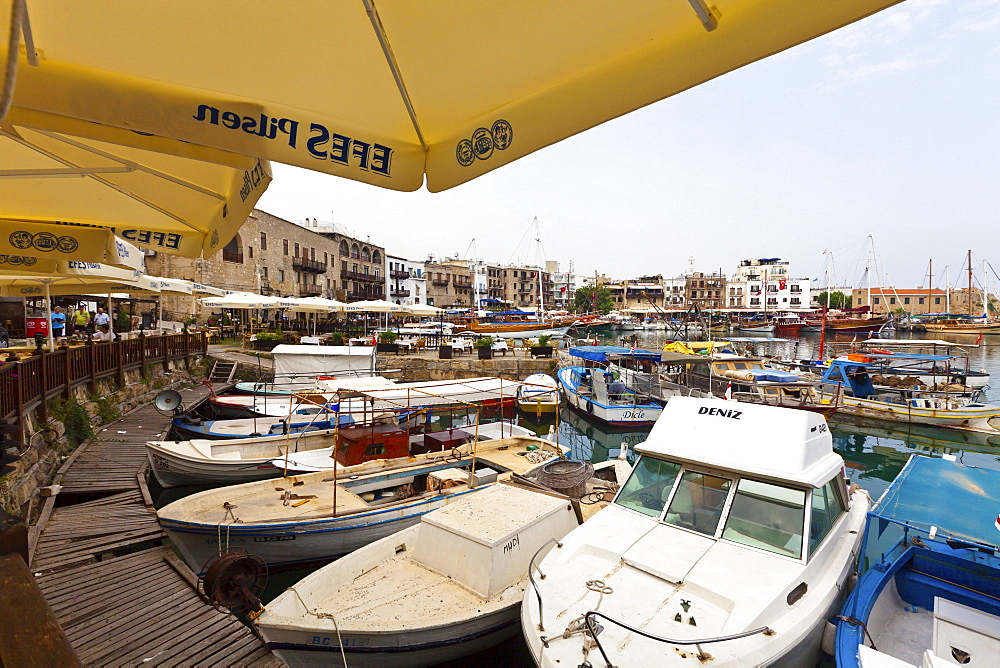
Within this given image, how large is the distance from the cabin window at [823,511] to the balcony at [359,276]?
60.8m

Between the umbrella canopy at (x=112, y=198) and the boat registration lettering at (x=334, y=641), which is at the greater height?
the umbrella canopy at (x=112, y=198)

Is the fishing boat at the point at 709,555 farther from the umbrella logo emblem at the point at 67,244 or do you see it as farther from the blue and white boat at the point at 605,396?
the blue and white boat at the point at 605,396

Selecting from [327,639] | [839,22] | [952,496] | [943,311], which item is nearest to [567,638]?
[327,639]

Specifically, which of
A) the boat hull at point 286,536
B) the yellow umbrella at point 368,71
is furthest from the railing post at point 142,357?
the yellow umbrella at point 368,71

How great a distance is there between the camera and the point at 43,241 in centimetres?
473

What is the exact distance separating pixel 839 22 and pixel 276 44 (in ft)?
8.00

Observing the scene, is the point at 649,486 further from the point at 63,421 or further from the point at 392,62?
the point at 63,421

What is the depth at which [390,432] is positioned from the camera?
11578mm

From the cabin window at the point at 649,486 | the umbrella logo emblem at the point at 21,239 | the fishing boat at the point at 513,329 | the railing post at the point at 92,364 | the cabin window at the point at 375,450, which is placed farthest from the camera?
the fishing boat at the point at 513,329

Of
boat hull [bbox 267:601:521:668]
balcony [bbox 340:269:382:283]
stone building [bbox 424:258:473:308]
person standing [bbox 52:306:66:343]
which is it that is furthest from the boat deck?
stone building [bbox 424:258:473:308]

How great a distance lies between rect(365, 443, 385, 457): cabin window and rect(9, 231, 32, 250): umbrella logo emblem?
7659 millimetres

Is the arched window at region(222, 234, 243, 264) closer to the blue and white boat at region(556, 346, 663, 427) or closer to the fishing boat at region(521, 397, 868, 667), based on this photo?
the blue and white boat at region(556, 346, 663, 427)

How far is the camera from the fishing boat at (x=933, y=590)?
488 centimetres

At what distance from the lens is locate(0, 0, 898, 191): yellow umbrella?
198 cm
